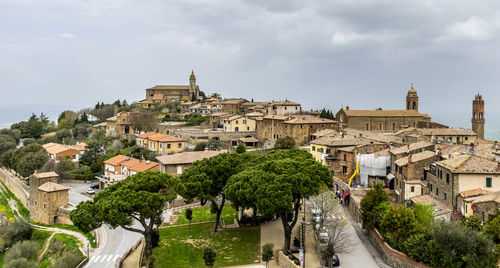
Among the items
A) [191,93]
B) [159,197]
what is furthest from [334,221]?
[191,93]

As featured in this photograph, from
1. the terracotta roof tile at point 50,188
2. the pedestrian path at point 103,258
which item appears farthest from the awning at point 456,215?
the terracotta roof tile at point 50,188

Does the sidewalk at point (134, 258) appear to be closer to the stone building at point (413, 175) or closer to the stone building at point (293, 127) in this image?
the stone building at point (413, 175)

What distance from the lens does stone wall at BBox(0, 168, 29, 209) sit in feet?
163

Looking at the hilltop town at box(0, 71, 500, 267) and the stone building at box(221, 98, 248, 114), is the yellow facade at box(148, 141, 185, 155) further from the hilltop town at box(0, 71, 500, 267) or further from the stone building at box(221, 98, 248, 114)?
the stone building at box(221, 98, 248, 114)

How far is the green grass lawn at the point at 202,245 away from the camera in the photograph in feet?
82.2

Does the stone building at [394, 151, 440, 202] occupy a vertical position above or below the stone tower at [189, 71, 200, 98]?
below

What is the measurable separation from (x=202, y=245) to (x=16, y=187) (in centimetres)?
3848

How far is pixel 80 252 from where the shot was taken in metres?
31.9

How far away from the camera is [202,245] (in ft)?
90.4

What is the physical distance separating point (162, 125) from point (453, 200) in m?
59.0

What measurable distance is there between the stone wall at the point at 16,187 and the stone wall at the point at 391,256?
135 ft

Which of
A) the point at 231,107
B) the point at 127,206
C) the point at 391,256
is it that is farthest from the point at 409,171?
the point at 231,107

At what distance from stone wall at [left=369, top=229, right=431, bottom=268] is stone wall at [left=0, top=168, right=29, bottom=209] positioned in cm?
4118

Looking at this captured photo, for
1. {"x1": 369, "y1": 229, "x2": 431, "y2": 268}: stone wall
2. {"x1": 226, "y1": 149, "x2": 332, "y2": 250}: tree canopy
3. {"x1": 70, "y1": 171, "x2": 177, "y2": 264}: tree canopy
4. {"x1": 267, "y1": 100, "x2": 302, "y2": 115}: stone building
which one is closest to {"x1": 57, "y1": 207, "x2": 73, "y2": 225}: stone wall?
{"x1": 70, "y1": 171, "x2": 177, "y2": 264}: tree canopy
